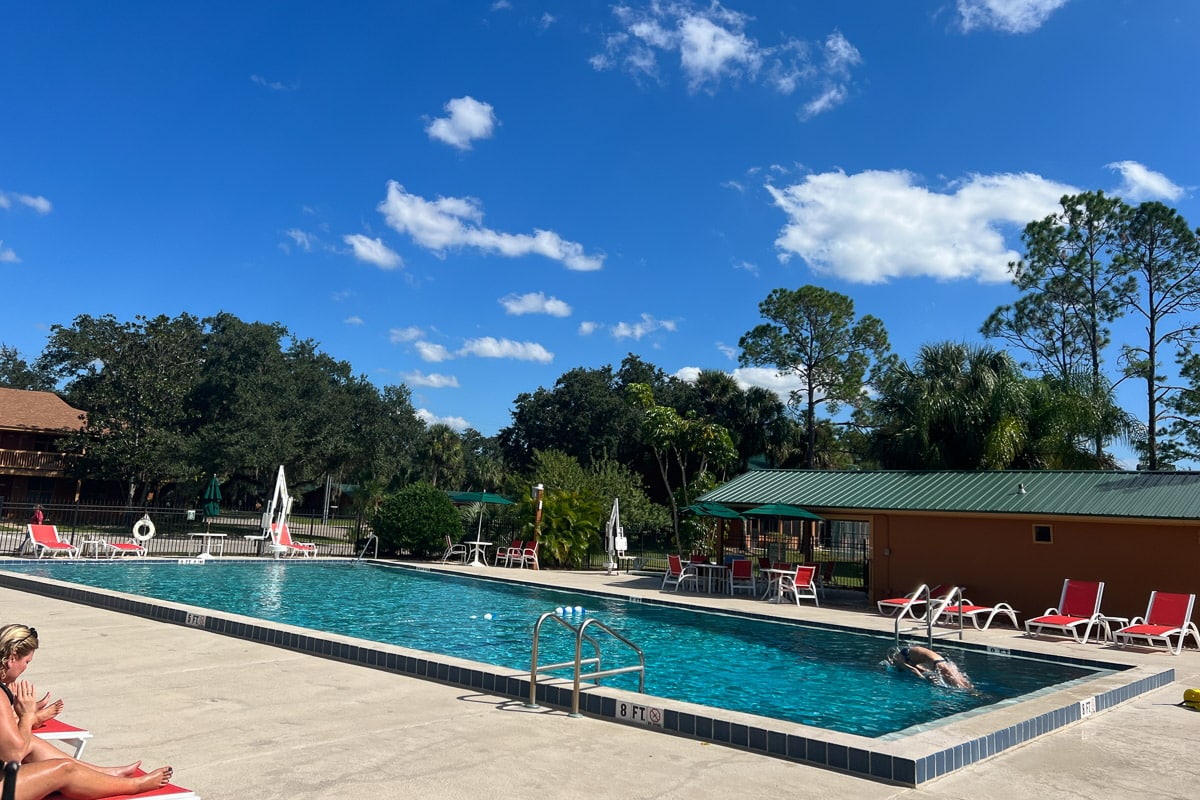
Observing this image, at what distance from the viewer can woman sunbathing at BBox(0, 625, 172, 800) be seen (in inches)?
128

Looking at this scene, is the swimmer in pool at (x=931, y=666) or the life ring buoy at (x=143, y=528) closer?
the swimmer in pool at (x=931, y=666)

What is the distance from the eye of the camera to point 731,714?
6059mm

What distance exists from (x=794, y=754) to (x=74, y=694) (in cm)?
555

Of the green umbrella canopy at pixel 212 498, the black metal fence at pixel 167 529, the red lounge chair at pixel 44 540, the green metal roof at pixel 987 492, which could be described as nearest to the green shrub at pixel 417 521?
the black metal fence at pixel 167 529

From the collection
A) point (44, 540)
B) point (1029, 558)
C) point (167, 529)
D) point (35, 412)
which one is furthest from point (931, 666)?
point (35, 412)

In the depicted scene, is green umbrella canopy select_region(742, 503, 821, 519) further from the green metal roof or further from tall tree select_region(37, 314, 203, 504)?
tall tree select_region(37, 314, 203, 504)

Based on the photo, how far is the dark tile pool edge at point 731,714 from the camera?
17.1ft

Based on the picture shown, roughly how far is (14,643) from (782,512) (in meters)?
15.2

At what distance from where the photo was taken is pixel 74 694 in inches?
246

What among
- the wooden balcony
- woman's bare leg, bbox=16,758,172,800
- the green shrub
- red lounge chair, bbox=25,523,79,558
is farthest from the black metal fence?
woman's bare leg, bbox=16,758,172,800

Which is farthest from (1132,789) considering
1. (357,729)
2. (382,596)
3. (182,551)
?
(182,551)

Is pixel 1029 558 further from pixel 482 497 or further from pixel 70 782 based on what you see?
pixel 70 782

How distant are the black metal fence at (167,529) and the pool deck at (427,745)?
15897 millimetres

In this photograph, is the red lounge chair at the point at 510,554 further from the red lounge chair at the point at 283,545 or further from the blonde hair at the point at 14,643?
the blonde hair at the point at 14,643
